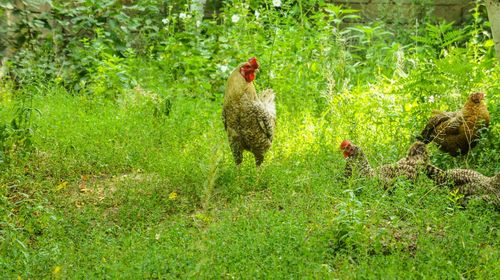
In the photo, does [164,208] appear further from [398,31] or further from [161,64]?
[398,31]

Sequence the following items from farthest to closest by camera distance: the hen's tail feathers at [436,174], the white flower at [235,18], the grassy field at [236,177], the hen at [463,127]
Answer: the white flower at [235,18]
the hen at [463,127]
the hen's tail feathers at [436,174]
the grassy field at [236,177]

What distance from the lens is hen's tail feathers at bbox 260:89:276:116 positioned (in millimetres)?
7508

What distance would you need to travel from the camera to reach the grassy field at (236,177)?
5398mm

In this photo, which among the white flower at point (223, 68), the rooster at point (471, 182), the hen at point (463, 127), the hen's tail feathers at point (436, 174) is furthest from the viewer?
the white flower at point (223, 68)

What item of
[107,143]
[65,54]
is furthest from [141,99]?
[65,54]

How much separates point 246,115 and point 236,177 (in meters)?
0.56

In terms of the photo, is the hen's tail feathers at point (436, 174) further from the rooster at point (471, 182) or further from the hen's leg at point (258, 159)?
the hen's leg at point (258, 159)

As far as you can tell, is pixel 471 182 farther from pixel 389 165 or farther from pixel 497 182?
A: pixel 389 165

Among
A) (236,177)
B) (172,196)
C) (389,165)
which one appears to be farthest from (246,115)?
(389,165)

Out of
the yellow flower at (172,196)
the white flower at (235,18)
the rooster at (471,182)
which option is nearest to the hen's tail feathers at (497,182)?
the rooster at (471,182)

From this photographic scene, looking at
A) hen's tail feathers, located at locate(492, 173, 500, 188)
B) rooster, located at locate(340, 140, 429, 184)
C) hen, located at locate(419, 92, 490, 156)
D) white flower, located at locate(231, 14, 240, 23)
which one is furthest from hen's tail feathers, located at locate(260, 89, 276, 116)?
white flower, located at locate(231, 14, 240, 23)

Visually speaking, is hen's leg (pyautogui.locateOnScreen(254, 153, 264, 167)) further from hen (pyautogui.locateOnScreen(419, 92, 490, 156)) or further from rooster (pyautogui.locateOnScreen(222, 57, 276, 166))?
hen (pyautogui.locateOnScreen(419, 92, 490, 156))

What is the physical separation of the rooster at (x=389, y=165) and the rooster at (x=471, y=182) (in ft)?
0.37

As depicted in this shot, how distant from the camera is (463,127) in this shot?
24.6ft
